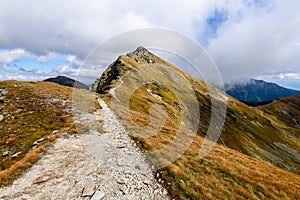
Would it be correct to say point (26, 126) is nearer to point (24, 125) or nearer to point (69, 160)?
point (24, 125)

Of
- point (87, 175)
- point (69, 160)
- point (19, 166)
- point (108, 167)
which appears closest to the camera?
point (87, 175)

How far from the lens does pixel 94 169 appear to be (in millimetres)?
15039

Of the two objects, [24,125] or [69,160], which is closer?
[69,160]

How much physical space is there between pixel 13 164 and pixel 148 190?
1113 cm

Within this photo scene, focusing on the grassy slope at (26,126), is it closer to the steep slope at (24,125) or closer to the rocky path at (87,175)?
the steep slope at (24,125)

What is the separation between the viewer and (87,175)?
46.3 feet

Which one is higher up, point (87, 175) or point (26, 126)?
point (87, 175)

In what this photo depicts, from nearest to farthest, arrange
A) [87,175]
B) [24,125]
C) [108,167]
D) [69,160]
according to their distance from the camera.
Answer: [87,175]
[108,167]
[69,160]
[24,125]

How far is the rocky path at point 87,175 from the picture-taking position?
12297 mm

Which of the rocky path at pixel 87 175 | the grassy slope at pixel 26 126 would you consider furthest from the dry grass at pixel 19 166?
the rocky path at pixel 87 175

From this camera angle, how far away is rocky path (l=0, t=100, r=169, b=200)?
40.3 ft

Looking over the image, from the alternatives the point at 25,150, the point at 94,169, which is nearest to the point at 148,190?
the point at 94,169

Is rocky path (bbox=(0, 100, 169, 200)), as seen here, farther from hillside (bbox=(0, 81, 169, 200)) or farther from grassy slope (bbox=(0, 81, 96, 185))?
grassy slope (bbox=(0, 81, 96, 185))

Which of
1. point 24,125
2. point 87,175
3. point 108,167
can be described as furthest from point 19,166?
point 24,125
